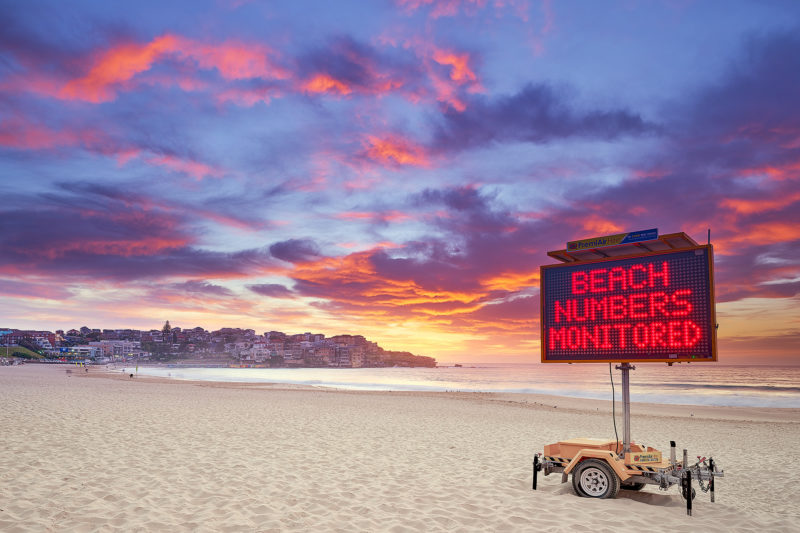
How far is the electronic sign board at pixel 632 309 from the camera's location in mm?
9008

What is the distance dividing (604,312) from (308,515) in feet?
21.9

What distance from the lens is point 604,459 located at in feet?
31.4

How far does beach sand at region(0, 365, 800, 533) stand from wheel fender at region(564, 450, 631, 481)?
1.77ft

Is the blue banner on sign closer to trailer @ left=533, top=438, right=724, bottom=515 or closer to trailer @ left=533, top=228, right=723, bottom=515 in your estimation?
trailer @ left=533, top=228, right=723, bottom=515

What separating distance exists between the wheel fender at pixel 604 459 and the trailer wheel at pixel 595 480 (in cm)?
12

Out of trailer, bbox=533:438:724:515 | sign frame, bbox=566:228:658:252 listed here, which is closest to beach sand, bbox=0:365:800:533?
trailer, bbox=533:438:724:515

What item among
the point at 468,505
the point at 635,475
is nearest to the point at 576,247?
the point at 635,475

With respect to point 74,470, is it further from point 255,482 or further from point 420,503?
point 420,503

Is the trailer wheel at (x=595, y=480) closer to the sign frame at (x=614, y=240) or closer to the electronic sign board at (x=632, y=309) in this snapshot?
the electronic sign board at (x=632, y=309)

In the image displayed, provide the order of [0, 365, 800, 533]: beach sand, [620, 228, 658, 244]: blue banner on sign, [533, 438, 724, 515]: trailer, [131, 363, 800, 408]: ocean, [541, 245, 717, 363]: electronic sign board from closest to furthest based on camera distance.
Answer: [0, 365, 800, 533]: beach sand, [541, 245, 717, 363]: electronic sign board, [533, 438, 724, 515]: trailer, [620, 228, 658, 244]: blue banner on sign, [131, 363, 800, 408]: ocean

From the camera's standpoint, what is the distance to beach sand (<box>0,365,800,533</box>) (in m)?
7.98

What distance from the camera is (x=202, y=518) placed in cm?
786

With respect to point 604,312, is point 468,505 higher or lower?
lower

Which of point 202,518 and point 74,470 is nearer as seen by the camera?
point 202,518
